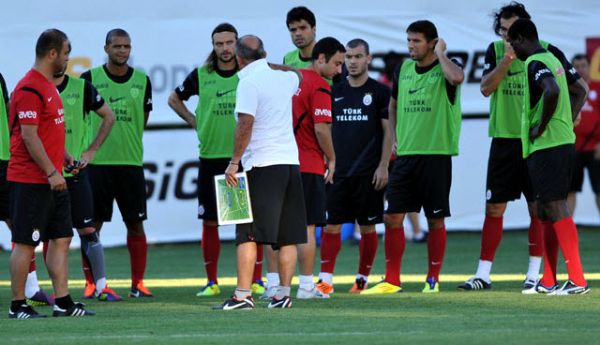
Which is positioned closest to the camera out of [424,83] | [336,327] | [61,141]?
[336,327]

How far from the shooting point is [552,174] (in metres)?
10.6

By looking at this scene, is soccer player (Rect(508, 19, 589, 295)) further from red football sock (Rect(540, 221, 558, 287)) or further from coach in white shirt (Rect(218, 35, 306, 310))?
coach in white shirt (Rect(218, 35, 306, 310))

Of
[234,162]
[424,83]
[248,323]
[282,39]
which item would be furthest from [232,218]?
[282,39]

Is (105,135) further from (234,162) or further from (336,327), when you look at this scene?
(336,327)

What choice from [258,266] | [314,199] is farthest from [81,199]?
[314,199]

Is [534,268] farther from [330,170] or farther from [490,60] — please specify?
[330,170]

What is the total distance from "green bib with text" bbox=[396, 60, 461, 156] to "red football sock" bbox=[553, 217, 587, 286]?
56.7 inches

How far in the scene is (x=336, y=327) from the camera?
8.62 metres

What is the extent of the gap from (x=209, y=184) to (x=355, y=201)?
4.27 ft

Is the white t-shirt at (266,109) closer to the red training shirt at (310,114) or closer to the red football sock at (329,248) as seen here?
the red training shirt at (310,114)

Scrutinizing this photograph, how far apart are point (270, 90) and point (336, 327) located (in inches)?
79.6

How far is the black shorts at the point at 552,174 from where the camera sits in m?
10.6

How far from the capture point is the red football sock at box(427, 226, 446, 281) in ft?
38.0

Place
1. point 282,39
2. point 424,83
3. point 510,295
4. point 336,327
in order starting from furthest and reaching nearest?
1. point 282,39
2. point 424,83
3. point 510,295
4. point 336,327
